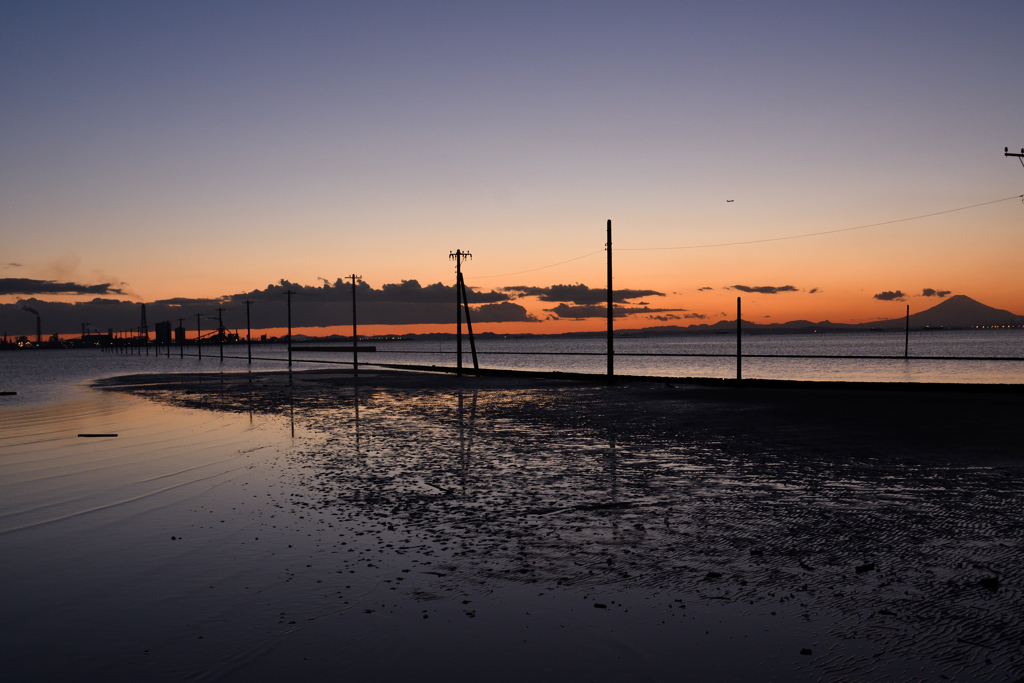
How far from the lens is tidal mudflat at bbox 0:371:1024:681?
4.91 metres

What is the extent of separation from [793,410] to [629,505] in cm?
1530

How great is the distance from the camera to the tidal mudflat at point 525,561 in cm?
491

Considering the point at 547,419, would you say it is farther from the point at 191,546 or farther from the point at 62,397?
the point at 62,397

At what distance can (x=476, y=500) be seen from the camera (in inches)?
388

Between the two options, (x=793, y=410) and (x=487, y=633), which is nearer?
(x=487, y=633)

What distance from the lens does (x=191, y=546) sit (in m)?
7.86

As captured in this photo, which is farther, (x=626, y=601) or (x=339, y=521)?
(x=339, y=521)

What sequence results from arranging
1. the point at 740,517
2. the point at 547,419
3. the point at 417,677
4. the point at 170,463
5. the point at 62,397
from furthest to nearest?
the point at 62,397, the point at 547,419, the point at 170,463, the point at 740,517, the point at 417,677

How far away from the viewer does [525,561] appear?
6992mm

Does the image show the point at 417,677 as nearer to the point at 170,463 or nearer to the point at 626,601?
the point at 626,601

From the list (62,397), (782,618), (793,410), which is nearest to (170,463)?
(782,618)

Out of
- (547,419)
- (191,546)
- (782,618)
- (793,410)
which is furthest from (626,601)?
(793,410)

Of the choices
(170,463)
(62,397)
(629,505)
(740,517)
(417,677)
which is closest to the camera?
(417,677)

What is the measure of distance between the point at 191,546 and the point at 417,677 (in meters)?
4.45
